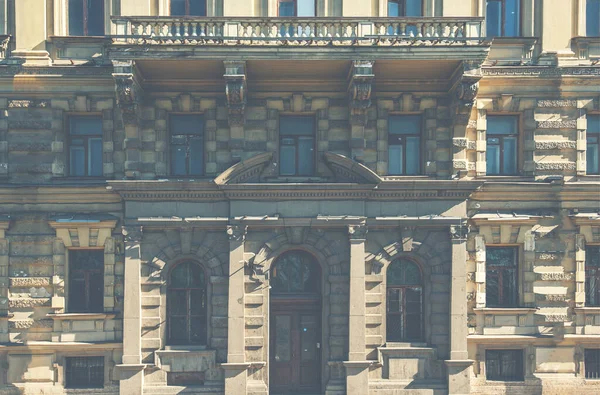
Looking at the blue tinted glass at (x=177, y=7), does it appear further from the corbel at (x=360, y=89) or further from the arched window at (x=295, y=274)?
the arched window at (x=295, y=274)

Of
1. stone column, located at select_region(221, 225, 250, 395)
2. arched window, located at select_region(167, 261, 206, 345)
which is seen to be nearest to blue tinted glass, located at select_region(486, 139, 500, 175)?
stone column, located at select_region(221, 225, 250, 395)

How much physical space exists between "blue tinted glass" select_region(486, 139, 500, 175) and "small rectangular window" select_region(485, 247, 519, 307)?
2.09 meters

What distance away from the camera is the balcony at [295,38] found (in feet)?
44.6

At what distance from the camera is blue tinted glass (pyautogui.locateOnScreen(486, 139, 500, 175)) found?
49.7 ft

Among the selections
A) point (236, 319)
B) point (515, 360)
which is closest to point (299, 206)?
point (236, 319)

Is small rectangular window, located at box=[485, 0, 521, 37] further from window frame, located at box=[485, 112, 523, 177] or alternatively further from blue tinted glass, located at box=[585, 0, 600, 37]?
window frame, located at box=[485, 112, 523, 177]

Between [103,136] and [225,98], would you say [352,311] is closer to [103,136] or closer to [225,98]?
Answer: [225,98]

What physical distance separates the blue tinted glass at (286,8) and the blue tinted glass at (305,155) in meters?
3.33

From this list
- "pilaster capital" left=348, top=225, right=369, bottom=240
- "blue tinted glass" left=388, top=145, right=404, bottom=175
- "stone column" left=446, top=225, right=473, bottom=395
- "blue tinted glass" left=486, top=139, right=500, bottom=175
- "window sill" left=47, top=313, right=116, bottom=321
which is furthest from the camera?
"blue tinted glass" left=486, top=139, right=500, bottom=175

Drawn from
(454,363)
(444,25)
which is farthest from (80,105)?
(454,363)

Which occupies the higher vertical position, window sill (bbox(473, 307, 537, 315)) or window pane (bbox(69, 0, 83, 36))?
window pane (bbox(69, 0, 83, 36))

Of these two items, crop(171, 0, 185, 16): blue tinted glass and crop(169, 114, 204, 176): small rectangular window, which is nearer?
crop(169, 114, 204, 176): small rectangular window

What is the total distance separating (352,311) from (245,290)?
8.93 ft

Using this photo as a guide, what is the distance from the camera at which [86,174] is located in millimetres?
14930
